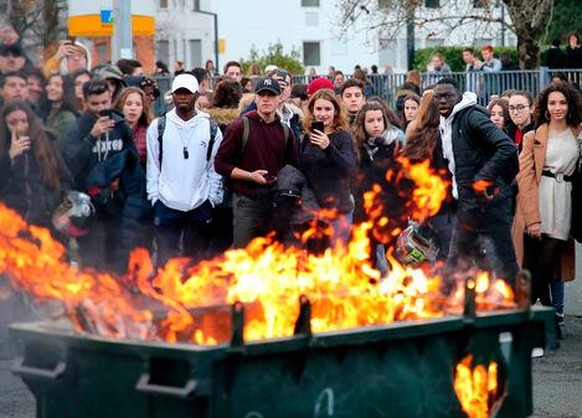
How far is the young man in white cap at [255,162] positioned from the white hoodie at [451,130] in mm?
1093

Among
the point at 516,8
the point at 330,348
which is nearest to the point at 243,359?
the point at 330,348

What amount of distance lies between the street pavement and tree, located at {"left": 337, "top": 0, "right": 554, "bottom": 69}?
20.4 m

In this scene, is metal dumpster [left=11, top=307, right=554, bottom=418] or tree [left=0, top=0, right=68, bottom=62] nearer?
metal dumpster [left=11, top=307, right=554, bottom=418]

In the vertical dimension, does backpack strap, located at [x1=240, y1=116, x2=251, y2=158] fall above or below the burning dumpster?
above

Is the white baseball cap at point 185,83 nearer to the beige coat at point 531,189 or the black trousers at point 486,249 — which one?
the black trousers at point 486,249

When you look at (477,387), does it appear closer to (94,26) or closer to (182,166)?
(182,166)

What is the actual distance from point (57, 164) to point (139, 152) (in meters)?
1.18

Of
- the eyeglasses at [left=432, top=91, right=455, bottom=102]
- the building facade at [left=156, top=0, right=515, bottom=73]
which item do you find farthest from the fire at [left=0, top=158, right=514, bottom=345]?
the building facade at [left=156, top=0, right=515, bottom=73]

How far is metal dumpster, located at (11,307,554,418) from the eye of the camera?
18.4 feet

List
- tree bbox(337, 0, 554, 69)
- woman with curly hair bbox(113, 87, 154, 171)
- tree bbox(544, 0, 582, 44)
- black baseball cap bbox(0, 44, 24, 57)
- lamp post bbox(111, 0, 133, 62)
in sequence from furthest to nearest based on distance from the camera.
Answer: tree bbox(544, 0, 582, 44) → tree bbox(337, 0, 554, 69) → lamp post bbox(111, 0, 133, 62) → woman with curly hair bbox(113, 87, 154, 171) → black baseball cap bbox(0, 44, 24, 57)

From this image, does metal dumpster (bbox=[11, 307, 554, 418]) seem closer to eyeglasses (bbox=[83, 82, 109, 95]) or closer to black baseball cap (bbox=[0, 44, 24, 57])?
black baseball cap (bbox=[0, 44, 24, 57])

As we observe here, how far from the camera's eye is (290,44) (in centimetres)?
6525

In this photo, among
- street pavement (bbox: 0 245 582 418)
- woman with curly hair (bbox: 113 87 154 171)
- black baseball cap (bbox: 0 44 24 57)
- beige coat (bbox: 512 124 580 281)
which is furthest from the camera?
woman with curly hair (bbox: 113 87 154 171)

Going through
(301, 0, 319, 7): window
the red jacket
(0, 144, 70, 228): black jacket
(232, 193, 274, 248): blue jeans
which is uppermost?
(301, 0, 319, 7): window
